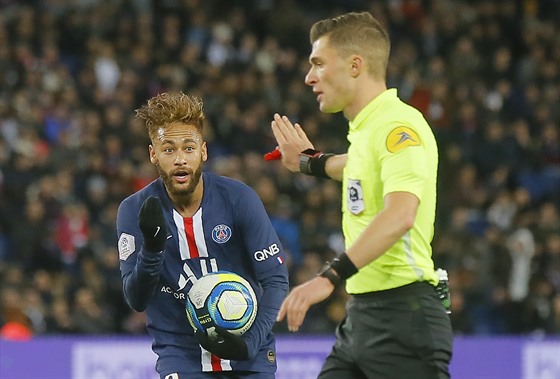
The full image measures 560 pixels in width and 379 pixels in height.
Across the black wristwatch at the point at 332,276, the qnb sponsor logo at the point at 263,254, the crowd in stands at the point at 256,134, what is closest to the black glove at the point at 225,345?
Answer: the qnb sponsor logo at the point at 263,254

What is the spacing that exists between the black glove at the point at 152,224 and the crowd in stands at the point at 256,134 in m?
7.44

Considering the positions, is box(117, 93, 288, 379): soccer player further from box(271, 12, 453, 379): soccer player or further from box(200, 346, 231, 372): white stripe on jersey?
box(271, 12, 453, 379): soccer player

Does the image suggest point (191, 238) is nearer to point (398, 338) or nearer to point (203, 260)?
point (203, 260)

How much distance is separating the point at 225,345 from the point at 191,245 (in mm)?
624

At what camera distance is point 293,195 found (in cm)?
1520

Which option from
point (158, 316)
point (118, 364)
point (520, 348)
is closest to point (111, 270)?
point (118, 364)

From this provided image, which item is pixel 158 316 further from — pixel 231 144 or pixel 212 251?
pixel 231 144

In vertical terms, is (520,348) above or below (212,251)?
below

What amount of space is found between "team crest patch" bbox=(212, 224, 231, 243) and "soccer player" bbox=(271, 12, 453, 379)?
953 millimetres

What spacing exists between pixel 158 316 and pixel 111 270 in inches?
308

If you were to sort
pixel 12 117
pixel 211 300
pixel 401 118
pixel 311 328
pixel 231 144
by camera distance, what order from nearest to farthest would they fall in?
pixel 401 118 < pixel 211 300 < pixel 311 328 < pixel 12 117 < pixel 231 144

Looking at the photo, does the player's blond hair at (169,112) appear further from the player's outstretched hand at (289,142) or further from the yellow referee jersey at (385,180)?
the yellow referee jersey at (385,180)

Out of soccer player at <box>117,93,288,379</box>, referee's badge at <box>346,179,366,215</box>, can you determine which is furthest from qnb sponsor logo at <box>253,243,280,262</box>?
referee's badge at <box>346,179,366,215</box>

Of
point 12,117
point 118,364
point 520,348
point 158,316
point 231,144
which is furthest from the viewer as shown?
point 231,144
